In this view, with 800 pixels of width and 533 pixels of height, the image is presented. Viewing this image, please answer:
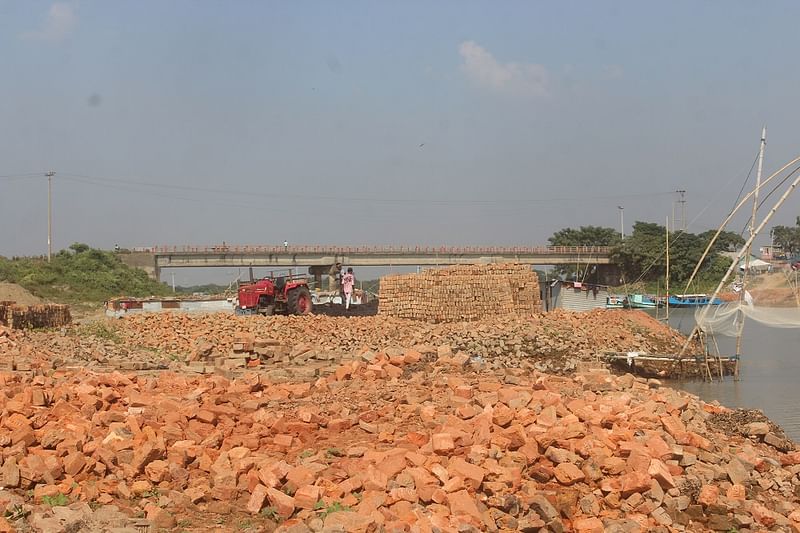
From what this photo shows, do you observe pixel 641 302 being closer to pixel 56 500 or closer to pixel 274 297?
pixel 274 297

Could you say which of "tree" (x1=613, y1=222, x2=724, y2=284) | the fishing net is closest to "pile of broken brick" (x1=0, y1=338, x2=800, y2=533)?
the fishing net

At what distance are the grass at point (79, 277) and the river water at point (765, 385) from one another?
29630 mm

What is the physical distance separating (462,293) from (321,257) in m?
31.4

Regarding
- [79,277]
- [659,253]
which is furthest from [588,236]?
[79,277]

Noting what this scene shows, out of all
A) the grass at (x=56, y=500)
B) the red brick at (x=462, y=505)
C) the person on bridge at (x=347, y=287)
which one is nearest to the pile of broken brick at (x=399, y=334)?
the person on bridge at (x=347, y=287)

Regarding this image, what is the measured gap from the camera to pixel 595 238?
72.9m

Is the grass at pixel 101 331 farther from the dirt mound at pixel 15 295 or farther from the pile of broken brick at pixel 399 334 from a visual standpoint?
the dirt mound at pixel 15 295

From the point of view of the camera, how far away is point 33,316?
20469mm

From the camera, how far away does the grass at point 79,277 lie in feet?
127

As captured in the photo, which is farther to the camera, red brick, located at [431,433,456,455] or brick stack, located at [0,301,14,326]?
brick stack, located at [0,301,14,326]

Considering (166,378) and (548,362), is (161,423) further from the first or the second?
(548,362)

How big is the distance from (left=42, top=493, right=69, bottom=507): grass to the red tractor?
656 inches

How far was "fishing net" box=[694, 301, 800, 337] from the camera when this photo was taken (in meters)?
17.3

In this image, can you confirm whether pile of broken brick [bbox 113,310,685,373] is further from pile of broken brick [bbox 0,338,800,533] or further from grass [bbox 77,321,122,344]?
pile of broken brick [bbox 0,338,800,533]
